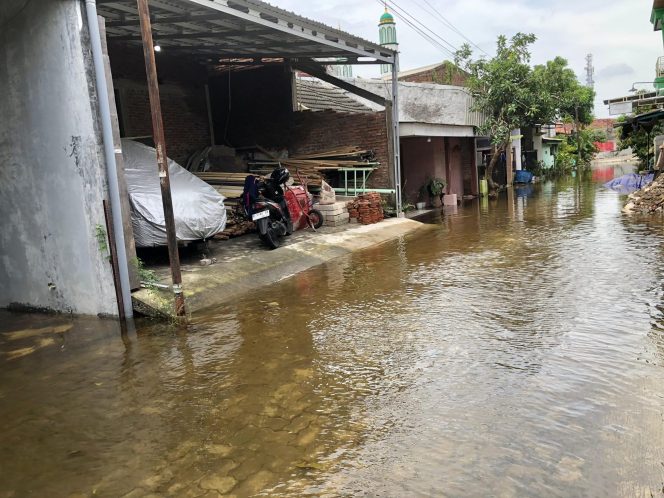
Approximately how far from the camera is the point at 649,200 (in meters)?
12.8

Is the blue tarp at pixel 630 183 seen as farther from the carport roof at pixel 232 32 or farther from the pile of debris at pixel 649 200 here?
the carport roof at pixel 232 32

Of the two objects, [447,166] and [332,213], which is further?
[447,166]

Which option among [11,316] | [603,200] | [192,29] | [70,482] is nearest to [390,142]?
[192,29]

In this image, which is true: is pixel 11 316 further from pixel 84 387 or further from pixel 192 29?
pixel 192 29

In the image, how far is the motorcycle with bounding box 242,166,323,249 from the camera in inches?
369

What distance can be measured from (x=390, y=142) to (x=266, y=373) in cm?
979

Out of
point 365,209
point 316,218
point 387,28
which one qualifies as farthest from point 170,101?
point 387,28

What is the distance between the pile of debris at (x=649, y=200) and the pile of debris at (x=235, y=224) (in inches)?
356

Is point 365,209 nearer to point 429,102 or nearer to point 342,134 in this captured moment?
point 342,134

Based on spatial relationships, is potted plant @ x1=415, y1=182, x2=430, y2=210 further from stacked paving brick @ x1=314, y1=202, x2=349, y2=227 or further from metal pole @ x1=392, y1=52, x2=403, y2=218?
stacked paving brick @ x1=314, y1=202, x2=349, y2=227

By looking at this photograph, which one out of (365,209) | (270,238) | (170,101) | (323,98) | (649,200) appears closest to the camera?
(270,238)

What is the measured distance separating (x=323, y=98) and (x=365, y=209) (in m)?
5.54

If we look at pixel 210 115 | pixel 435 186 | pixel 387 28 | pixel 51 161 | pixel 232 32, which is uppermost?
pixel 387 28

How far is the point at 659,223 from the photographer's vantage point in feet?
35.6
